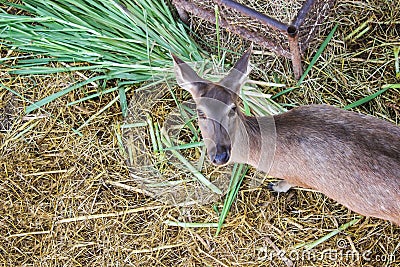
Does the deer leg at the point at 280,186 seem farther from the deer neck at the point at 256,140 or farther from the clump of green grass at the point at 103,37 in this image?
the clump of green grass at the point at 103,37

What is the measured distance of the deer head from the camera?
2.71 meters

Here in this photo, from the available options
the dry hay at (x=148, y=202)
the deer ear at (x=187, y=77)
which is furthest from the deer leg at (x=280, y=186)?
the deer ear at (x=187, y=77)

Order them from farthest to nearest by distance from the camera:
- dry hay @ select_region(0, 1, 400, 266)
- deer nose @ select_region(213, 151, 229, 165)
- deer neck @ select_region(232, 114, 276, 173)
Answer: dry hay @ select_region(0, 1, 400, 266), deer neck @ select_region(232, 114, 276, 173), deer nose @ select_region(213, 151, 229, 165)

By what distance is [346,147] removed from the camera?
2.76m

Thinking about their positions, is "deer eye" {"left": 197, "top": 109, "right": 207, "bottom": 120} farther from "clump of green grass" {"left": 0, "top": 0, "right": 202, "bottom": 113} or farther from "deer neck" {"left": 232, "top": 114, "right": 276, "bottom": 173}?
"clump of green grass" {"left": 0, "top": 0, "right": 202, "bottom": 113}

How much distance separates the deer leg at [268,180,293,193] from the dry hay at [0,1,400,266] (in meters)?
0.05

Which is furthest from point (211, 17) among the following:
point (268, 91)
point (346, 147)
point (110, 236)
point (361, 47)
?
point (110, 236)

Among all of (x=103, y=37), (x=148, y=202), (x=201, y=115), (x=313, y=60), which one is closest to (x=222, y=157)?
(x=201, y=115)

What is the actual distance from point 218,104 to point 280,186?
2.88 feet

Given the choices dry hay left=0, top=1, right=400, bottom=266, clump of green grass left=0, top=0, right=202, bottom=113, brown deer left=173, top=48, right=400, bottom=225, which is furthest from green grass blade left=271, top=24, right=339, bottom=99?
clump of green grass left=0, top=0, right=202, bottom=113

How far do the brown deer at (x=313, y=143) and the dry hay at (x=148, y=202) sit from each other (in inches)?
17.3

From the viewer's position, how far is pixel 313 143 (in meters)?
2.85

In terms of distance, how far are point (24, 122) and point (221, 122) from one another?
166 cm

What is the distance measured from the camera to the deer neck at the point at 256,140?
294 centimetres
